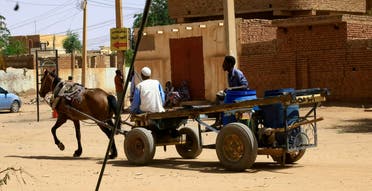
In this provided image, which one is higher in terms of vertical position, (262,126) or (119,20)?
(119,20)

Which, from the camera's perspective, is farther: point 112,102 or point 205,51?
point 205,51

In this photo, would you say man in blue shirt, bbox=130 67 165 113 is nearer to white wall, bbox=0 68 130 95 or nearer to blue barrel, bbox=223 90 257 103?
blue barrel, bbox=223 90 257 103

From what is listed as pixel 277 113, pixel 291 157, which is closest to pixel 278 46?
pixel 291 157

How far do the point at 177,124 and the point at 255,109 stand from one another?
1940 mm

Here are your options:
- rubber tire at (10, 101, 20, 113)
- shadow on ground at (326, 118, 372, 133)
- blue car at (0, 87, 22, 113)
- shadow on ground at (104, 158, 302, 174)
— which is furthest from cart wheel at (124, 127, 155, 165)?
rubber tire at (10, 101, 20, 113)

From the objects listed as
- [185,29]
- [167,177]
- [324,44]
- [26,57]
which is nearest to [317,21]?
[324,44]

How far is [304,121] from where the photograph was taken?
1176 cm

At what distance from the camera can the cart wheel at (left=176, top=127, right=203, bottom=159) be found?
46.1 ft

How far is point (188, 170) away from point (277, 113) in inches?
72.3

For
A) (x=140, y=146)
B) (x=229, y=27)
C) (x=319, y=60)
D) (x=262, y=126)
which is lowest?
(x=140, y=146)

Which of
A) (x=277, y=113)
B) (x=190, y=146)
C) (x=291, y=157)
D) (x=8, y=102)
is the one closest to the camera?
(x=277, y=113)

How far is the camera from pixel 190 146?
14281mm

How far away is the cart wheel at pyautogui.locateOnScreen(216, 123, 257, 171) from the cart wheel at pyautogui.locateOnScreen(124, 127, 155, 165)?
5.25ft

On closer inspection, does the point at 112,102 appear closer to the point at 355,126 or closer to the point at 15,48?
the point at 355,126
